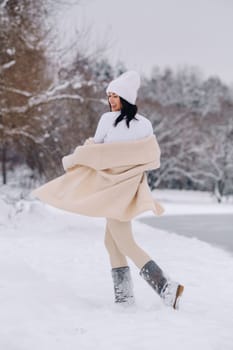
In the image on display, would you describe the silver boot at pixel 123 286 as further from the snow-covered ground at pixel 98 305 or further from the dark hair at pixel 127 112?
the dark hair at pixel 127 112

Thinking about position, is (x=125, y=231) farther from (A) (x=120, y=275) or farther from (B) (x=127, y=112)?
(B) (x=127, y=112)

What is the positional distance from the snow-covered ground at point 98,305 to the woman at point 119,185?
0.76ft

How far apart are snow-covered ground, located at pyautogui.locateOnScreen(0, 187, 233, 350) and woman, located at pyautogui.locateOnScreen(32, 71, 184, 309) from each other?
0.76 ft

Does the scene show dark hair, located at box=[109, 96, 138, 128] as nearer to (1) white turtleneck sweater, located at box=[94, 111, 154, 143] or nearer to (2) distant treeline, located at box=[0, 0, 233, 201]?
(1) white turtleneck sweater, located at box=[94, 111, 154, 143]

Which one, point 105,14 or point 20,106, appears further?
point 105,14

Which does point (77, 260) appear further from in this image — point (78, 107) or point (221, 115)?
point (221, 115)

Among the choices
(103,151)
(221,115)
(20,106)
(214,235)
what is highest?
(103,151)

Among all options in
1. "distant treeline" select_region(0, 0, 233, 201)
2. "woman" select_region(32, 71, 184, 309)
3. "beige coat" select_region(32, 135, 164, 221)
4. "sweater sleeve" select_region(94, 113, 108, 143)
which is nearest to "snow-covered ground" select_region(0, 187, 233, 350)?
"woman" select_region(32, 71, 184, 309)

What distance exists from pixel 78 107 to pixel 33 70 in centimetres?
Result: 202

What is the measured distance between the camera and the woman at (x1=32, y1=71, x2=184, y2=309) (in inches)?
153

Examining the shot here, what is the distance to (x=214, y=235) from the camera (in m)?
10.9

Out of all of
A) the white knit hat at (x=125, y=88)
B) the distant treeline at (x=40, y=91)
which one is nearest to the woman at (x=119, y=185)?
the white knit hat at (x=125, y=88)

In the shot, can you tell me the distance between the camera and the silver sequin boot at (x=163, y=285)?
12.6ft

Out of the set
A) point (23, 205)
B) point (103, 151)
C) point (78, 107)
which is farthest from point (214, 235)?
point (103, 151)
